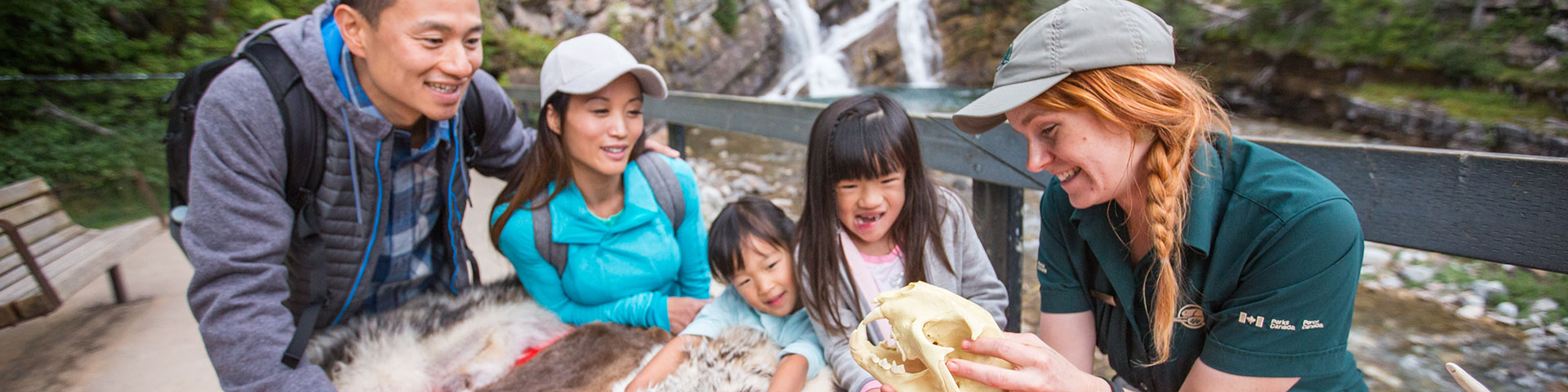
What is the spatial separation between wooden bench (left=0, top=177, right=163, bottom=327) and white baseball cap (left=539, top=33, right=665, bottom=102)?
6.93 feet

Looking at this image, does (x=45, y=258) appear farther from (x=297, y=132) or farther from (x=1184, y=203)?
(x=1184, y=203)

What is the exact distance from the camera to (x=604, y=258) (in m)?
2.67

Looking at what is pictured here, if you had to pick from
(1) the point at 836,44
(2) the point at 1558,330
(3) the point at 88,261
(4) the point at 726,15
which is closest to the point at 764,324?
(3) the point at 88,261

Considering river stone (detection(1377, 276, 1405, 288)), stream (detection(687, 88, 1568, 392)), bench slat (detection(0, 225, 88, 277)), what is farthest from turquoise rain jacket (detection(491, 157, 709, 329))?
river stone (detection(1377, 276, 1405, 288))

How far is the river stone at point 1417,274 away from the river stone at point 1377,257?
0.44 feet

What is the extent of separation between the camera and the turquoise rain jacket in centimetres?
260

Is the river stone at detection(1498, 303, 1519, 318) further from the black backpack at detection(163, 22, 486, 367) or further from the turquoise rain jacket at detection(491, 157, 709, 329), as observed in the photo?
the black backpack at detection(163, 22, 486, 367)

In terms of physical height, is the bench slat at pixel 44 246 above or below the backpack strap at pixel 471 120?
below

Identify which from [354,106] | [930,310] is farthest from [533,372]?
[930,310]

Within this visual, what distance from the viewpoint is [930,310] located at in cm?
147

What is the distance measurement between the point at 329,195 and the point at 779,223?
1.40 meters

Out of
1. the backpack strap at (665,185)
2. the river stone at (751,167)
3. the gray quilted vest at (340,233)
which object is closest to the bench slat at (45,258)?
the gray quilted vest at (340,233)

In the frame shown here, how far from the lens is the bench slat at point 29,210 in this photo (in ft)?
10.1

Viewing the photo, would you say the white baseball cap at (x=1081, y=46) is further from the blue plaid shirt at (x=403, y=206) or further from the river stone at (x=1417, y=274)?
the river stone at (x=1417, y=274)
